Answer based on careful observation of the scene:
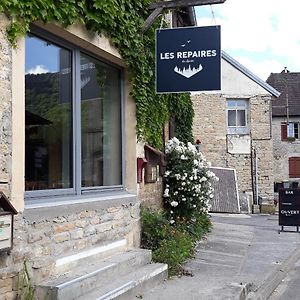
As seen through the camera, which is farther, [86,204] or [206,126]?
[206,126]

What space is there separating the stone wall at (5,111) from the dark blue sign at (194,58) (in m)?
3.40

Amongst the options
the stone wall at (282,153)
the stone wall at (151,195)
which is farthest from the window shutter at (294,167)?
the stone wall at (151,195)

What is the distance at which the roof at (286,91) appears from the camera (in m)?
42.2

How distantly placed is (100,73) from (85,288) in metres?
3.40

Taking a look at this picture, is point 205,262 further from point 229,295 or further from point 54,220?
point 54,220

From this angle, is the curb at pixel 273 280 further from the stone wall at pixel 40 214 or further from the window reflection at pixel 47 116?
the window reflection at pixel 47 116

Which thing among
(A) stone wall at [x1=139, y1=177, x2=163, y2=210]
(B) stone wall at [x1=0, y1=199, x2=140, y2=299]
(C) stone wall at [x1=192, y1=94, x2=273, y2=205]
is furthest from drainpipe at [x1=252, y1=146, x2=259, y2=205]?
(B) stone wall at [x1=0, y1=199, x2=140, y2=299]

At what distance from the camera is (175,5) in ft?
27.2

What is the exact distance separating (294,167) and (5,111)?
37442 mm

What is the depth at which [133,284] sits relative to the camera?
6.40 m

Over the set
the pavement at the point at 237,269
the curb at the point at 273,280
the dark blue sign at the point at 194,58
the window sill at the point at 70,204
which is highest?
the dark blue sign at the point at 194,58

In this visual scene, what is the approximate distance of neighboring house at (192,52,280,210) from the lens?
85.1ft

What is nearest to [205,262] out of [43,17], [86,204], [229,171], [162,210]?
[162,210]

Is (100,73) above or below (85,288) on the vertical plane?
above
